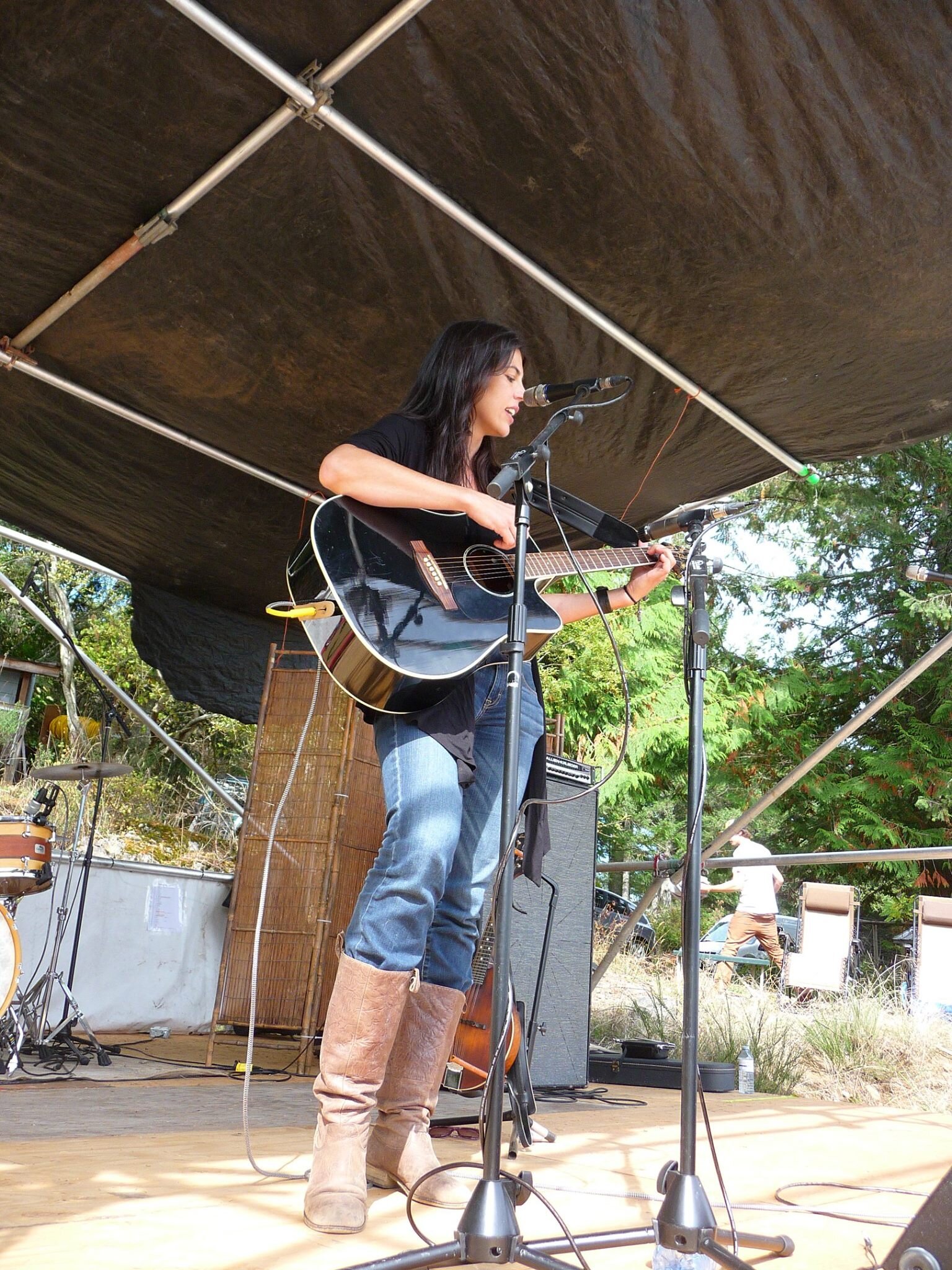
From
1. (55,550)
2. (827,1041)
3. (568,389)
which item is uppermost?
(55,550)

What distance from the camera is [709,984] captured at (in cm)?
538

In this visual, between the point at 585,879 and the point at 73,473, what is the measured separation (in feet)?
7.17

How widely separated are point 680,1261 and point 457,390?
142 cm

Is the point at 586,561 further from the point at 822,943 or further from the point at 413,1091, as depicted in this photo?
the point at 822,943

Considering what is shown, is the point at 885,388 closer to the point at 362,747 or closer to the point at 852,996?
the point at 362,747

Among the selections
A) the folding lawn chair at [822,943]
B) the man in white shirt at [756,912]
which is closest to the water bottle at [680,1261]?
the folding lawn chair at [822,943]

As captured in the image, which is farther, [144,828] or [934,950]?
[144,828]

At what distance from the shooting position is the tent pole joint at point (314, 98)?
1795 millimetres

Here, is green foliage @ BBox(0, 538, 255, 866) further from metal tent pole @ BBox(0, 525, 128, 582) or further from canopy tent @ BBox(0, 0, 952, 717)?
canopy tent @ BBox(0, 0, 952, 717)

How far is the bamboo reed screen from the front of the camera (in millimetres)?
3627

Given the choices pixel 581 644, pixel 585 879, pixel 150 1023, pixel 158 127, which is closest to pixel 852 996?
pixel 585 879

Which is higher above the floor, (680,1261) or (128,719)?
(128,719)

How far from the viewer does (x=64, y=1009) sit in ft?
12.6

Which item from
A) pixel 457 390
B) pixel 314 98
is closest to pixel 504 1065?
pixel 457 390
